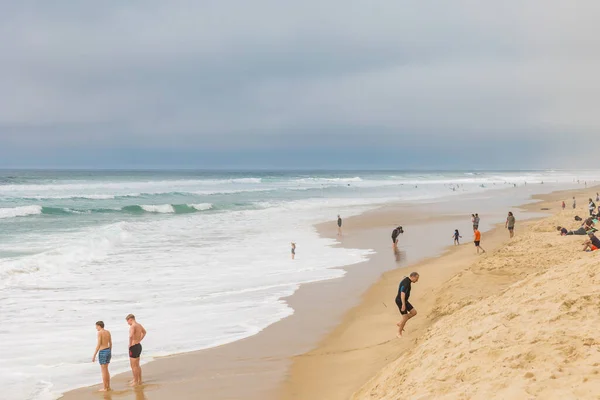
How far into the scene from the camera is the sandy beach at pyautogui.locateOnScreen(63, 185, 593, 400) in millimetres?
9117

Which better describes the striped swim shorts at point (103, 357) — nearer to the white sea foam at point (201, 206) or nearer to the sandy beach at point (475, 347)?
the sandy beach at point (475, 347)

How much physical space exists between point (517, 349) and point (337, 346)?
5432 mm

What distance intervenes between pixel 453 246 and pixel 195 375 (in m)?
18.3

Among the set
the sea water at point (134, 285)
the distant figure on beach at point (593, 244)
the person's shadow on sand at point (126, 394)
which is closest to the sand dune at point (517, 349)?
Answer: the person's shadow on sand at point (126, 394)

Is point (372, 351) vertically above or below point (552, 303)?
below

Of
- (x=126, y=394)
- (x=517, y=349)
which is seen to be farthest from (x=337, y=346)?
(x=517, y=349)

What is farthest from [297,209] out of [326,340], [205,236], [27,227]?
[326,340]

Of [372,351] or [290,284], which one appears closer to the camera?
[372,351]

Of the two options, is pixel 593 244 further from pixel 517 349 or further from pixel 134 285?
pixel 134 285

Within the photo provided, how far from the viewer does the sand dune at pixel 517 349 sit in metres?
5.72

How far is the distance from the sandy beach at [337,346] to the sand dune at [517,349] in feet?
0.37

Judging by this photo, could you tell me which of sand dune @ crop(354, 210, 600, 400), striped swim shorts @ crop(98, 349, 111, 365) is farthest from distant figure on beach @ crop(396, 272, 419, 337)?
striped swim shorts @ crop(98, 349, 111, 365)

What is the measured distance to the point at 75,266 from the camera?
21031 mm

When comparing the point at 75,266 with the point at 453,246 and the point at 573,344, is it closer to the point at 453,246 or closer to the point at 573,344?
Result: the point at 453,246
